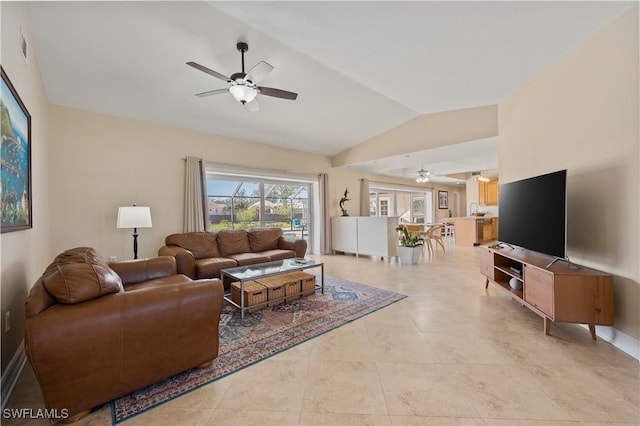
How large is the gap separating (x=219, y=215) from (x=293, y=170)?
1.94 m

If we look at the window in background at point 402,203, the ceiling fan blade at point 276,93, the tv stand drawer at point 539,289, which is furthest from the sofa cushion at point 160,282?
the window in background at point 402,203

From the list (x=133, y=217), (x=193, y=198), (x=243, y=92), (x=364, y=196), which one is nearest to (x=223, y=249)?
(x=193, y=198)

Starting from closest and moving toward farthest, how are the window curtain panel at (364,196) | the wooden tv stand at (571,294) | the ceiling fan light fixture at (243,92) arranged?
the wooden tv stand at (571,294) < the ceiling fan light fixture at (243,92) < the window curtain panel at (364,196)

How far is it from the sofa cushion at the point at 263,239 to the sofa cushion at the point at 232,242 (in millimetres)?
88

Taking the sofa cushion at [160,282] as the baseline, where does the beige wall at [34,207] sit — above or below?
above

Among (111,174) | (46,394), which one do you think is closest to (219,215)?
(111,174)

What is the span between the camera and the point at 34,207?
2484 mm

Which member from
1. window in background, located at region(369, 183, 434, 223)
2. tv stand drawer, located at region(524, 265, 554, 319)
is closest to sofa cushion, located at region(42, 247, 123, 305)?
tv stand drawer, located at region(524, 265, 554, 319)

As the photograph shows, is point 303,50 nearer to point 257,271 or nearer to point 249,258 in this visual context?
point 257,271

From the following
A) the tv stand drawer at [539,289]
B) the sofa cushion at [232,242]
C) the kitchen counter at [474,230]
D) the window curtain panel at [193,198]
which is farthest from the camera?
the kitchen counter at [474,230]

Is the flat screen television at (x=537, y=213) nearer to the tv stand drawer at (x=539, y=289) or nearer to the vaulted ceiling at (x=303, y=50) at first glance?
the tv stand drawer at (x=539, y=289)

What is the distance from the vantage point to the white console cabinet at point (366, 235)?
221 inches

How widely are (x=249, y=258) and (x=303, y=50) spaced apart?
284cm

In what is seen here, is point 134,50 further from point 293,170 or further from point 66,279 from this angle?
point 293,170
